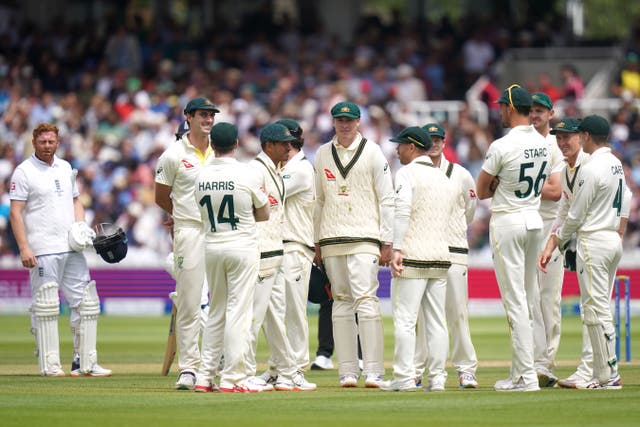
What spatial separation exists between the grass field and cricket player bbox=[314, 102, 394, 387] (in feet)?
1.65

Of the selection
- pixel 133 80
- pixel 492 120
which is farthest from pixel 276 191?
pixel 133 80

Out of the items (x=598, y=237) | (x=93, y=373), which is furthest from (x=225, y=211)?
(x=598, y=237)

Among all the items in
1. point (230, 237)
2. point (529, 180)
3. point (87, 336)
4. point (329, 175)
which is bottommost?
point (87, 336)

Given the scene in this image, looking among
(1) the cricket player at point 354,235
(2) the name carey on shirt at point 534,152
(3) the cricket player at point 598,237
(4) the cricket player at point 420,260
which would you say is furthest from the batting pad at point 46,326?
(3) the cricket player at point 598,237

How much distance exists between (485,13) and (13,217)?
25.6 meters

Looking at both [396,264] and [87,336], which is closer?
[396,264]

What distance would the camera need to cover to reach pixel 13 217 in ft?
49.2

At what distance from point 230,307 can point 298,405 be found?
134cm

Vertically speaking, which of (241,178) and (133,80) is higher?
(133,80)

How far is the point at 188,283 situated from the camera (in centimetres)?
1332

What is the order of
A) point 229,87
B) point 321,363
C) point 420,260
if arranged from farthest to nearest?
point 229,87, point 321,363, point 420,260

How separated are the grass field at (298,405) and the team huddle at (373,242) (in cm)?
42

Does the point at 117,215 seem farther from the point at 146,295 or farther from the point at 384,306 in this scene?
the point at 384,306

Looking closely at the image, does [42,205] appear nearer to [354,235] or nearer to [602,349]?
[354,235]
